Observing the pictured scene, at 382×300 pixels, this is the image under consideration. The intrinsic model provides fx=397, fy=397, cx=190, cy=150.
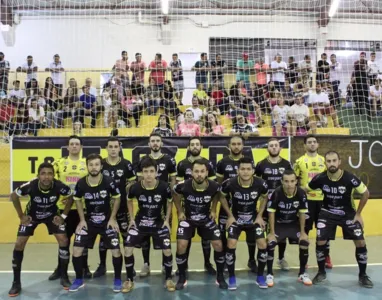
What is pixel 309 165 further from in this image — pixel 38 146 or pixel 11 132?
pixel 11 132

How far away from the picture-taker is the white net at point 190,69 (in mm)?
8977

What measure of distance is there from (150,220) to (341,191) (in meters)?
2.37

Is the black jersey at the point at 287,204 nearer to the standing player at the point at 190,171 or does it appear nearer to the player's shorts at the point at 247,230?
the player's shorts at the point at 247,230

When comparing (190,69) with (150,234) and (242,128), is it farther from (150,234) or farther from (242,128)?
(150,234)

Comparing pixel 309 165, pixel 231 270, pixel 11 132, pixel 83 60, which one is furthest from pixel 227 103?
pixel 83 60

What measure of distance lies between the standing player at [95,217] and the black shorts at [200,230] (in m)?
0.76

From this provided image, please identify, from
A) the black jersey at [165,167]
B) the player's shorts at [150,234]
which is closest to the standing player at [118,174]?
the black jersey at [165,167]

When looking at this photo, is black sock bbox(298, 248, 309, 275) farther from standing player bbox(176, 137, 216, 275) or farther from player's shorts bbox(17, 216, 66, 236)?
player's shorts bbox(17, 216, 66, 236)

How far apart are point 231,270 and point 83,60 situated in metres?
11.3

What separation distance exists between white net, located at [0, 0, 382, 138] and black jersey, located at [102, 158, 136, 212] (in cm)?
200

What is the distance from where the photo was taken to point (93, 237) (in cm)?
474

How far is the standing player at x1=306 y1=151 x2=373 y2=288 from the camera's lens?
4.82 metres

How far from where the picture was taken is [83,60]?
14.1 meters

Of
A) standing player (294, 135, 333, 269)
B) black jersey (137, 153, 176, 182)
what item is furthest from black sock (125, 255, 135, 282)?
standing player (294, 135, 333, 269)
